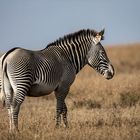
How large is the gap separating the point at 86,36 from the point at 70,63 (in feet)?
3.21

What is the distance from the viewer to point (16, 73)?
38.5ft

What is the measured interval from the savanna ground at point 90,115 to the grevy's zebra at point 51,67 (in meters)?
0.68

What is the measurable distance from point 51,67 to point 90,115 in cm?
262

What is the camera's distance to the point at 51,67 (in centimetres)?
1269

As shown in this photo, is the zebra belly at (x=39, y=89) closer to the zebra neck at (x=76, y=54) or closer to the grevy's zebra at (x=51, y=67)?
the grevy's zebra at (x=51, y=67)

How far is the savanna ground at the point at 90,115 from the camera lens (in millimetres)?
10820

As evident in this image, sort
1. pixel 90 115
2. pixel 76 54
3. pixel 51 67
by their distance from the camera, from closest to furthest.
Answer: pixel 51 67
pixel 76 54
pixel 90 115

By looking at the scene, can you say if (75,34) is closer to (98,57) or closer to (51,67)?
(98,57)

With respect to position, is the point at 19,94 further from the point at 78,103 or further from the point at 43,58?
the point at 78,103

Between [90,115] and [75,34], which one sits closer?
[75,34]

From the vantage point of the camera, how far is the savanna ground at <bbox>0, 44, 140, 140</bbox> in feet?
35.5

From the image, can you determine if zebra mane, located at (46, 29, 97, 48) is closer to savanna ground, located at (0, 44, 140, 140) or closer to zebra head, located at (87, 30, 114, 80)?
zebra head, located at (87, 30, 114, 80)

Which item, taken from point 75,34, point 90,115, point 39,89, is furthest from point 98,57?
point 39,89

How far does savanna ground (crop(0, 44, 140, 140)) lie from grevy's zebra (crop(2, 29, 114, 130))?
2.25 ft
